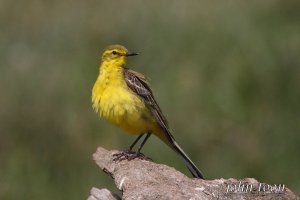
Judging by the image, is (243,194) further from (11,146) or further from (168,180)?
(11,146)

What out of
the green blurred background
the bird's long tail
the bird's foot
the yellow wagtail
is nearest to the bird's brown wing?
the yellow wagtail

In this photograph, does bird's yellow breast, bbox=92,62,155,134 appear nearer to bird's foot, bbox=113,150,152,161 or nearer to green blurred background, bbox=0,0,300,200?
bird's foot, bbox=113,150,152,161

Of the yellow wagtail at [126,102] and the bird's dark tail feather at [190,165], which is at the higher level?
the yellow wagtail at [126,102]

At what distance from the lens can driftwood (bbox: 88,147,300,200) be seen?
975 cm

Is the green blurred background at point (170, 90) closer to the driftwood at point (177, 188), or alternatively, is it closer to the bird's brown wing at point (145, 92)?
the bird's brown wing at point (145, 92)

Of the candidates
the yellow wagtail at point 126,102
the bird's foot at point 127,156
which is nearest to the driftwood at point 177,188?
the bird's foot at point 127,156

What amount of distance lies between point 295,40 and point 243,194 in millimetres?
6330

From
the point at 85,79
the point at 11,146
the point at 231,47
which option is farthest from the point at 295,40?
the point at 11,146

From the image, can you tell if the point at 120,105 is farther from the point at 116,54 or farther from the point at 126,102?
the point at 116,54

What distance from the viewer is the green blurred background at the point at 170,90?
14422 millimetres

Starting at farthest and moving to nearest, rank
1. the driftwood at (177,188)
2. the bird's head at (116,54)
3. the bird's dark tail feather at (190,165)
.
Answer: the bird's head at (116,54), the bird's dark tail feather at (190,165), the driftwood at (177,188)

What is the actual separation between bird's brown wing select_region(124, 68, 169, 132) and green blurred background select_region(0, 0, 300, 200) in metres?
2.18

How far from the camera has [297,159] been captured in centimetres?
1456

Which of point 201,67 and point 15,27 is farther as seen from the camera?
point 15,27
